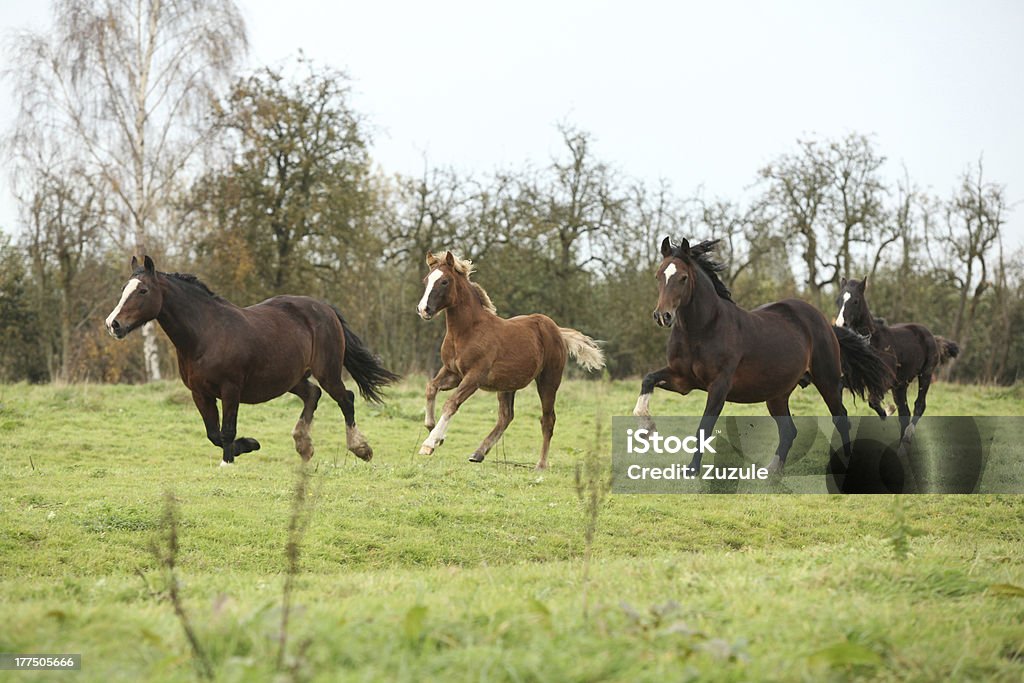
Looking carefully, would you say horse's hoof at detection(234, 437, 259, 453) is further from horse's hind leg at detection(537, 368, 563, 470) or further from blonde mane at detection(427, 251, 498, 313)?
horse's hind leg at detection(537, 368, 563, 470)

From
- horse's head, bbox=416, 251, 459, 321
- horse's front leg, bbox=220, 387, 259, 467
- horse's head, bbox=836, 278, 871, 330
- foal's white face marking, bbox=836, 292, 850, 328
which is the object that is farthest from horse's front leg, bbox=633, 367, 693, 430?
horse's head, bbox=836, 278, 871, 330

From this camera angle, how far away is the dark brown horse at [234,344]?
935 centimetres

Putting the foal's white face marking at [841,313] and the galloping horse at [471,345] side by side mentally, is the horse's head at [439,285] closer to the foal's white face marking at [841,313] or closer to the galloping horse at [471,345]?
the galloping horse at [471,345]

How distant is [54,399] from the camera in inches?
682

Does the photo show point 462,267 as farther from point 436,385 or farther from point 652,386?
point 652,386

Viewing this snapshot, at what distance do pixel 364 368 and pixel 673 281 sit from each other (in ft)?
14.7

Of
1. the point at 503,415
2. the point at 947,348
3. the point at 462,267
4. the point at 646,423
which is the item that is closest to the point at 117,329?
the point at 462,267

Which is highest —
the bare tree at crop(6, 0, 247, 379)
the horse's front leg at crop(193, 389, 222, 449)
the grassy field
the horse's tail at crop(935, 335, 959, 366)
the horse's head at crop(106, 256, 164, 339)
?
the bare tree at crop(6, 0, 247, 379)

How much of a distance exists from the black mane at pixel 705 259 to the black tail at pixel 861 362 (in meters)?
2.71

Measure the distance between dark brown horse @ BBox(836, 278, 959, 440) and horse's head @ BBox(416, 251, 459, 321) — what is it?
7.12 meters

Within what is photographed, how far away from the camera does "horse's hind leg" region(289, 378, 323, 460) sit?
1109 centimetres

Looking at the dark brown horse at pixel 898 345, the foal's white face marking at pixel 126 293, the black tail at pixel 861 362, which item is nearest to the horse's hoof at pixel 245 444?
the foal's white face marking at pixel 126 293

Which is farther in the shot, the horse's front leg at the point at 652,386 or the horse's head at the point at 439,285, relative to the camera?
the horse's front leg at the point at 652,386

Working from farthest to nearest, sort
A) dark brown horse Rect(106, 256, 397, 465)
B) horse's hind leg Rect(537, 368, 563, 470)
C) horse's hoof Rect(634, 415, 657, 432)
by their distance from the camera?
horse's hind leg Rect(537, 368, 563, 470), horse's hoof Rect(634, 415, 657, 432), dark brown horse Rect(106, 256, 397, 465)
